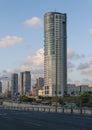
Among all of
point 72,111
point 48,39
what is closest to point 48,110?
point 72,111

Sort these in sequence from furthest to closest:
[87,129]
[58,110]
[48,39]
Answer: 1. [48,39]
2. [58,110]
3. [87,129]

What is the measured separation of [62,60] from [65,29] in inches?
1311

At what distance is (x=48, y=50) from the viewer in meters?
171

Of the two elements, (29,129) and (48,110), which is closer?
(29,129)

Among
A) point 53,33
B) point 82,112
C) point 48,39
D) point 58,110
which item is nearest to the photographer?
point 82,112

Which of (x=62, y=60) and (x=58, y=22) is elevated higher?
(x=58, y=22)

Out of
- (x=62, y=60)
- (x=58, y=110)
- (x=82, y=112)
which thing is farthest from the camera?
(x=62, y=60)

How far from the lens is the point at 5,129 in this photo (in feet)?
112

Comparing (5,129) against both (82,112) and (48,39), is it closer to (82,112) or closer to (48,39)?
(82,112)

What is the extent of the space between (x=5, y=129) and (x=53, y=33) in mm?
145051

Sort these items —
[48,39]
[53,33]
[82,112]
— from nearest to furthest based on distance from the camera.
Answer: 1. [82,112]
2. [48,39]
3. [53,33]

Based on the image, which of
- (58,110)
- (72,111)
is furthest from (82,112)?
(58,110)

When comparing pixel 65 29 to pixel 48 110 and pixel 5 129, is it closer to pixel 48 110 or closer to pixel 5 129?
pixel 48 110

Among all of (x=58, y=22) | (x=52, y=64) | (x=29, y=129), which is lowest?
(x=29, y=129)
